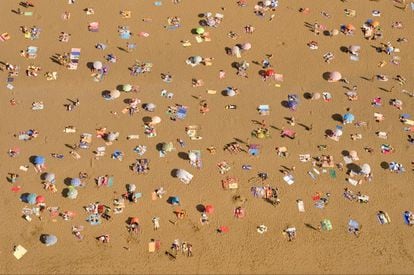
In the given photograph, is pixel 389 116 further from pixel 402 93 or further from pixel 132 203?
pixel 132 203

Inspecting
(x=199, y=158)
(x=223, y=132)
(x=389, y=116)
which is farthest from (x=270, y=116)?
(x=389, y=116)

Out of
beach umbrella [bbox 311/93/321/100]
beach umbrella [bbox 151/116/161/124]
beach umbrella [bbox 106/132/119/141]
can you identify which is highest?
beach umbrella [bbox 311/93/321/100]

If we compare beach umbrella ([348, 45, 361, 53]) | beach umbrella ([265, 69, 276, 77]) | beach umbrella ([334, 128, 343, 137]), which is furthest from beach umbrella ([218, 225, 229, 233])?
beach umbrella ([348, 45, 361, 53])

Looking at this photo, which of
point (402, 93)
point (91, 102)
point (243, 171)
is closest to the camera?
point (243, 171)

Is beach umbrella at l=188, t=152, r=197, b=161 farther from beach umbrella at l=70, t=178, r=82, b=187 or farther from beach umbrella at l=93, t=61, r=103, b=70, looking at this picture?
beach umbrella at l=93, t=61, r=103, b=70

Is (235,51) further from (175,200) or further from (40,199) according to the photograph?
(40,199)

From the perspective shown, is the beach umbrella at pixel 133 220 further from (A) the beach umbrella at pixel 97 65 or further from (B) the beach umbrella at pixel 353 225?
(B) the beach umbrella at pixel 353 225
